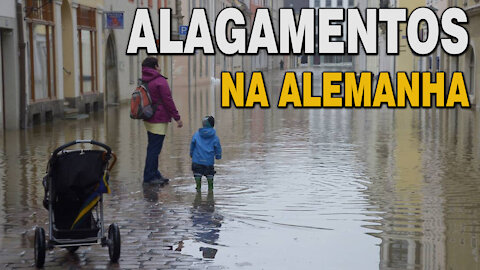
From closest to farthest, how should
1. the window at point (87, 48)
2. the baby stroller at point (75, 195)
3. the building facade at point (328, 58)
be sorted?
the baby stroller at point (75, 195) → the window at point (87, 48) → the building facade at point (328, 58)

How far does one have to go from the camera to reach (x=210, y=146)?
38.3 ft

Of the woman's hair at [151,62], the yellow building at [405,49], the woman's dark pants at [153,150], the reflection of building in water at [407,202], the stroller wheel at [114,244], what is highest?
the yellow building at [405,49]

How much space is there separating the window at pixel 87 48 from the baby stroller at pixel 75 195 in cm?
2322

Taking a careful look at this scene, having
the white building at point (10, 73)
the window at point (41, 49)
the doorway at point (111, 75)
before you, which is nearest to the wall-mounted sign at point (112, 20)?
the doorway at point (111, 75)

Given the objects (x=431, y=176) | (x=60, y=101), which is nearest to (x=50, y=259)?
(x=431, y=176)

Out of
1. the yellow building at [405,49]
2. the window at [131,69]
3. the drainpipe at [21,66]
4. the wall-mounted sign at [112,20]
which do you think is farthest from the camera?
the yellow building at [405,49]

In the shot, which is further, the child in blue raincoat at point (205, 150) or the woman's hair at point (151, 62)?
the woman's hair at point (151, 62)

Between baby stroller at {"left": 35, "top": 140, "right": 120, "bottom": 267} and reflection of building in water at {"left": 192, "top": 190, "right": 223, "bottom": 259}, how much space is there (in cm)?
103

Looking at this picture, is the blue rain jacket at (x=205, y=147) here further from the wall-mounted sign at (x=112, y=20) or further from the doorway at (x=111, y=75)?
the doorway at (x=111, y=75)

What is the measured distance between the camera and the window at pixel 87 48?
30.7m

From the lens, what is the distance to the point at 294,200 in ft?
36.8

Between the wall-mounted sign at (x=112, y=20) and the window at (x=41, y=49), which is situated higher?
the wall-mounted sign at (x=112, y=20)

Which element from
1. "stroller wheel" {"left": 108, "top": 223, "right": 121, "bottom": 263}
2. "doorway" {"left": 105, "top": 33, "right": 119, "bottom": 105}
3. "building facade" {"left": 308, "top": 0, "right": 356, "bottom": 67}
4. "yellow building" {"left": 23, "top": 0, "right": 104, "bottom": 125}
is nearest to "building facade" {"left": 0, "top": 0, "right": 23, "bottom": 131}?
"yellow building" {"left": 23, "top": 0, "right": 104, "bottom": 125}

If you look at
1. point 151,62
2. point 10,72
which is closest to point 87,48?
point 10,72
